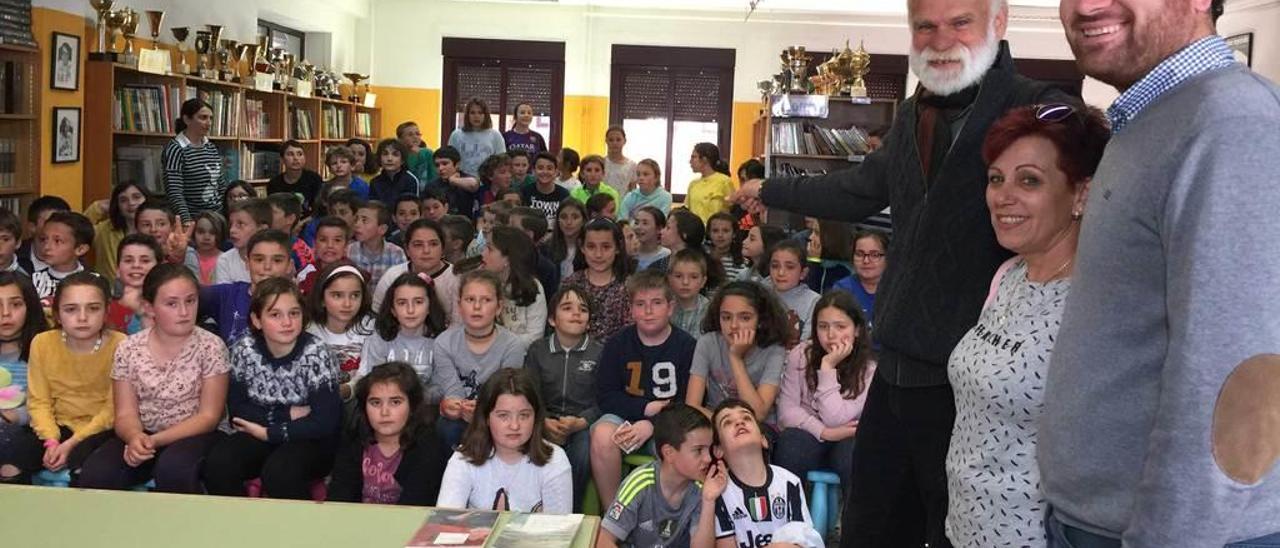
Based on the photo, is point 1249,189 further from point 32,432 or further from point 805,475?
point 32,432

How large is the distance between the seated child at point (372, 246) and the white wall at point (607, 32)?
6702mm

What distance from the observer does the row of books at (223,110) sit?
24.8ft

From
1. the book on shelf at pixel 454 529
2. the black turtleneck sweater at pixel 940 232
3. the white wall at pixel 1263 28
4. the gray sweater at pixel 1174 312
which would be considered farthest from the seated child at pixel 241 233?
the white wall at pixel 1263 28

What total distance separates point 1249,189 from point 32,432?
11.1 feet

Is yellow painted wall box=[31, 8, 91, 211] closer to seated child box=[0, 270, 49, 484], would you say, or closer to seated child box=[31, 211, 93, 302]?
seated child box=[31, 211, 93, 302]

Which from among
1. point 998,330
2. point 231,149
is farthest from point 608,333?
point 231,149

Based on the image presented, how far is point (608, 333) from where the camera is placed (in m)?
4.39

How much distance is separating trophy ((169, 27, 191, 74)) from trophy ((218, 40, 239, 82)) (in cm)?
25

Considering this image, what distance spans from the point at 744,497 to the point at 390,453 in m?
1.07

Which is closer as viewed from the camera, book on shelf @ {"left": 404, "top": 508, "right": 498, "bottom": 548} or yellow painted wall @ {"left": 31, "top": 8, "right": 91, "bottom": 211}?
book on shelf @ {"left": 404, "top": 508, "right": 498, "bottom": 548}

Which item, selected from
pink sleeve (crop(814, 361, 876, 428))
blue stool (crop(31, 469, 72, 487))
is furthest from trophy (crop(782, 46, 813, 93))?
blue stool (crop(31, 469, 72, 487))

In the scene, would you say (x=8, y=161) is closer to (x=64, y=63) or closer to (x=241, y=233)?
(x=64, y=63)

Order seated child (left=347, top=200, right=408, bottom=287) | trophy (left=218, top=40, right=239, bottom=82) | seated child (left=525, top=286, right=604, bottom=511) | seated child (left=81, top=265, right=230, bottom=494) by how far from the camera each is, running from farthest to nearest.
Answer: trophy (left=218, top=40, right=239, bottom=82) → seated child (left=347, top=200, right=408, bottom=287) → seated child (left=525, top=286, right=604, bottom=511) → seated child (left=81, top=265, right=230, bottom=494)

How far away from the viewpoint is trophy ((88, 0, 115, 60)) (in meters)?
6.28
